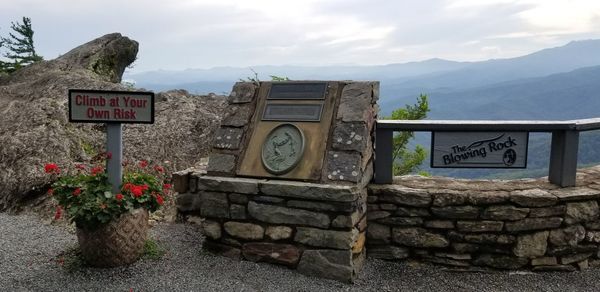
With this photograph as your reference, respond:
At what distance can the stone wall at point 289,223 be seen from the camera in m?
4.11

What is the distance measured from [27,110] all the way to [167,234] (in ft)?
17.4

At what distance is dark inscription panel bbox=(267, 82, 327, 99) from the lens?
15.7ft

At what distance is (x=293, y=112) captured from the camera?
4.73 m

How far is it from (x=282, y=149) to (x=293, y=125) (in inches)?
11.5

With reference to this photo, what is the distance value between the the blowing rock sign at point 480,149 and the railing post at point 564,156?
1.13 feet

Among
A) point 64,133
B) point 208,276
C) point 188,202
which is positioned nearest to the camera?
point 208,276

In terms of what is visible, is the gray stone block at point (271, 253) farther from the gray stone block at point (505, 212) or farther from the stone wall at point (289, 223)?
the gray stone block at point (505, 212)

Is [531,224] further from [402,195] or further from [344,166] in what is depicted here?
[344,166]

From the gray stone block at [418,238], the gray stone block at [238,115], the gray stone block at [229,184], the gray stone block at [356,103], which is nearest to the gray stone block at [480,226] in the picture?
the gray stone block at [418,238]

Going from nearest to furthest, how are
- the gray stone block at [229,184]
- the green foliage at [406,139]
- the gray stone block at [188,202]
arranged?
the gray stone block at [229,184] < the gray stone block at [188,202] < the green foliage at [406,139]

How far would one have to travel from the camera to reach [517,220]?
14.8 ft

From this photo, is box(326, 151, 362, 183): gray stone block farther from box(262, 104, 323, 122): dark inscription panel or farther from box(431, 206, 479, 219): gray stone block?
box(431, 206, 479, 219): gray stone block

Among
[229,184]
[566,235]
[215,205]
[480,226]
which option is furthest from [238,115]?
[566,235]

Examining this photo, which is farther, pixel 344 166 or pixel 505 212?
pixel 505 212
